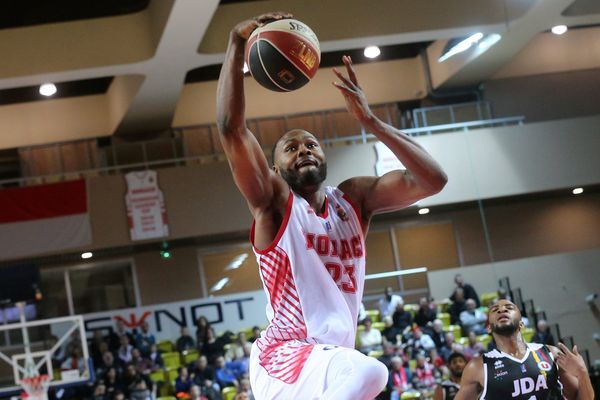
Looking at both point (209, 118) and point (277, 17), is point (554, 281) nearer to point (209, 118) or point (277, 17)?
point (209, 118)

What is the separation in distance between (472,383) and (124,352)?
10671 millimetres

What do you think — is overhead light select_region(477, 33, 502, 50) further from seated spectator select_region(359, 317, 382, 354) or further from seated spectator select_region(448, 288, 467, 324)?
seated spectator select_region(359, 317, 382, 354)

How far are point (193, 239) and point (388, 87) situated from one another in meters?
5.83

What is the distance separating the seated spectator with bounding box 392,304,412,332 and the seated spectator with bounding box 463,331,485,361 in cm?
109

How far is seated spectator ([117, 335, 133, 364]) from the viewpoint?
1670 centimetres

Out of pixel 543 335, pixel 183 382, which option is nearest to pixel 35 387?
pixel 183 382

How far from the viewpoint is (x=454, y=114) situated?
2083 centimetres

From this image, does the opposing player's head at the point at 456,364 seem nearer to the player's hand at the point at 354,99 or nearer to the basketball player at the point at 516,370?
the basketball player at the point at 516,370

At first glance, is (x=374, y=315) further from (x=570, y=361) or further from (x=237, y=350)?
(x=570, y=361)

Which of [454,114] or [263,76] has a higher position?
[454,114]

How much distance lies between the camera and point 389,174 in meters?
4.31

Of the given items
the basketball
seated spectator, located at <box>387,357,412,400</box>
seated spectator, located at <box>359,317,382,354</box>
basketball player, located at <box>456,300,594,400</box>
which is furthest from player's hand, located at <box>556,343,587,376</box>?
seated spectator, located at <box>359,317,382,354</box>

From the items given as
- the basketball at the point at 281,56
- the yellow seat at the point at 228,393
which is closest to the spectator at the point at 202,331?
the yellow seat at the point at 228,393

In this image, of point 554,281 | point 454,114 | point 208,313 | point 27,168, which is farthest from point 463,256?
point 27,168
